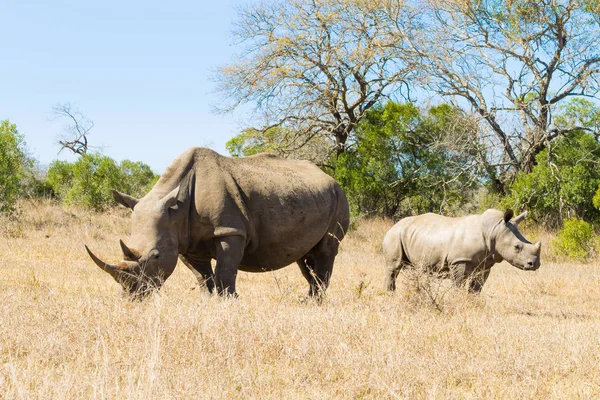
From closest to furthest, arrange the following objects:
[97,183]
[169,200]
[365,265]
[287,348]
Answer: [287,348] → [169,200] → [365,265] → [97,183]

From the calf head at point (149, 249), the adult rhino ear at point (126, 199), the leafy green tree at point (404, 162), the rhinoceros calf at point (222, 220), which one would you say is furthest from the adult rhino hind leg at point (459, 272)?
the leafy green tree at point (404, 162)

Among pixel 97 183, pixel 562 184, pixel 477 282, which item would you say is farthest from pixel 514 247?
pixel 97 183

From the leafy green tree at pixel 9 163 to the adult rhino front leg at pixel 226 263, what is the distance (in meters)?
9.81

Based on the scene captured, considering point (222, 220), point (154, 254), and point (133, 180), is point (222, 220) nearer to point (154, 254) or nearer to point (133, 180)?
point (154, 254)

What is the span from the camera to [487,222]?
8.62 metres

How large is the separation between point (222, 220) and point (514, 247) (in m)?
3.65

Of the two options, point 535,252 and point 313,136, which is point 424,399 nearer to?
point 535,252

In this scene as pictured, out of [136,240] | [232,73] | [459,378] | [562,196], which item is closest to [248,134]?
[232,73]

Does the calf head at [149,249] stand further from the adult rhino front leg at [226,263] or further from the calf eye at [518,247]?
the calf eye at [518,247]

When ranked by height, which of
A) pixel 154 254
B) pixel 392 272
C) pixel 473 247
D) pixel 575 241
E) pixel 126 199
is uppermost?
pixel 126 199

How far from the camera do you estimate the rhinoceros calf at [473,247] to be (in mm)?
8422

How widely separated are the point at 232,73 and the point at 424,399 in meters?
20.2

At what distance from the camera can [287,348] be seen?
4.82 m

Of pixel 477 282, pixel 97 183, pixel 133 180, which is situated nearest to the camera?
pixel 477 282
